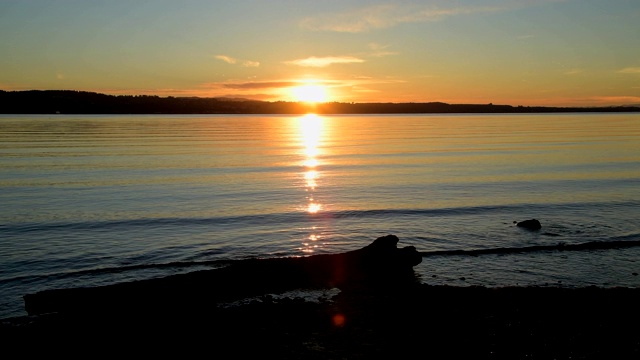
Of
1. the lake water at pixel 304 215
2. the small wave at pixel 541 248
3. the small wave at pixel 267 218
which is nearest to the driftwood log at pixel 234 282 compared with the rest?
the lake water at pixel 304 215

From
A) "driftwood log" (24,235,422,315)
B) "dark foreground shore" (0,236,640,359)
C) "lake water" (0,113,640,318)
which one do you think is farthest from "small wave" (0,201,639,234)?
"dark foreground shore" (0,236,640,359)

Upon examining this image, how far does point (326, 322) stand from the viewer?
38.4ft

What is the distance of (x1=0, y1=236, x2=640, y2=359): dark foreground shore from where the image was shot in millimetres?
10242

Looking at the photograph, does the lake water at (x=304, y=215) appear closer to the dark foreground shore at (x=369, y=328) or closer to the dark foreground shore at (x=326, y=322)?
the dark foreground shore at (x=326, y=322)

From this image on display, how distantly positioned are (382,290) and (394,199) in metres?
19.3

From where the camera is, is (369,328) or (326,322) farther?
(326,322)

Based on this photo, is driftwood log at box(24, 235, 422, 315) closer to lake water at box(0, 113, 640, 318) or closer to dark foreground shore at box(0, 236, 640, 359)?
dark foreground shore at box(0, 236, 640, 359)

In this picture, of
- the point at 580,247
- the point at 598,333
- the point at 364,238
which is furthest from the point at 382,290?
the point at 580,247

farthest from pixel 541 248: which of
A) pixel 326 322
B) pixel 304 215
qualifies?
pixel 304 215

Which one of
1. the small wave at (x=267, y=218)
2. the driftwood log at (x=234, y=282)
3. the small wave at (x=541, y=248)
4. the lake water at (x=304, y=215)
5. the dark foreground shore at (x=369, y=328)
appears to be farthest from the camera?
the small wave at (x=267, y=218)

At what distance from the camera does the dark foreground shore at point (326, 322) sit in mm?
10242

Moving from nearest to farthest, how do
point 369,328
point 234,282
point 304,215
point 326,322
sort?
point 369,328 < point 326,322 < point 234,282 < point 304,215

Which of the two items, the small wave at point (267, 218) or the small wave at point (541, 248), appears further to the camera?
the small wave at point (267, 218)

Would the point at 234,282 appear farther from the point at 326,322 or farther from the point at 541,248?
the point at 541,248
